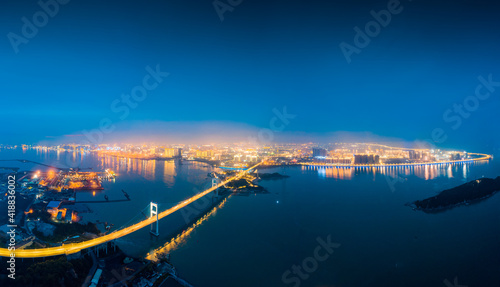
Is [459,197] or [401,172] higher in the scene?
[401,172]

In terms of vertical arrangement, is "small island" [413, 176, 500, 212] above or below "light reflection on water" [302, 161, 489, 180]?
below

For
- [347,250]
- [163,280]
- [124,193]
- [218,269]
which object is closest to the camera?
[163,280]

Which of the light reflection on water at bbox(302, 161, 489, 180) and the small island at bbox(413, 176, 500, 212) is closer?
the small island at bbox(413, 176, 500, 212)

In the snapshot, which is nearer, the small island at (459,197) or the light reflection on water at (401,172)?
the small island at (459,197)

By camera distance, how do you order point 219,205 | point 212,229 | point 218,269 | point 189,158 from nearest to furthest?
1. point 218,269
2. point 212,229
3. point 219,205
4. point 189,158

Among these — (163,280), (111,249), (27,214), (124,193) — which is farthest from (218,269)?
(124,193)

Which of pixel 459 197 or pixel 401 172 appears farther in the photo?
pixel 401 172

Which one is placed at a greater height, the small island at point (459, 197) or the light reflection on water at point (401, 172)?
the light reflection on water at point (401, 172)

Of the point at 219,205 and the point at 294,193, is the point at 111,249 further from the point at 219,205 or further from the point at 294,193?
the point at 294,193
